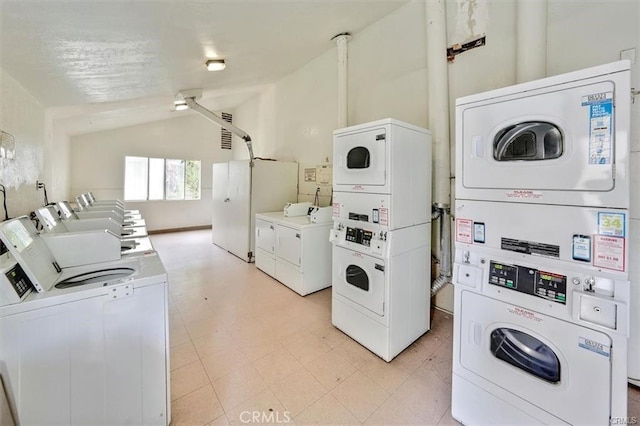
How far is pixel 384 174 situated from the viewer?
82.6 inches

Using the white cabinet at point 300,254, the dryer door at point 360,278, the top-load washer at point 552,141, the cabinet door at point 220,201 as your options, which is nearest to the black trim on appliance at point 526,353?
the top-load washer at point 552,141

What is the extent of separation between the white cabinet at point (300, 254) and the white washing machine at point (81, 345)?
6.59 ft

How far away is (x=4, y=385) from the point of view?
3.76 ft

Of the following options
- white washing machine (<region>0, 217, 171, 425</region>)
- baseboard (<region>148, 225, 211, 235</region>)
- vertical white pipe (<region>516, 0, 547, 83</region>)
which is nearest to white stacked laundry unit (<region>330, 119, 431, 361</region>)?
vertical white pipe (<region>516, 0, 547, 83</region>)

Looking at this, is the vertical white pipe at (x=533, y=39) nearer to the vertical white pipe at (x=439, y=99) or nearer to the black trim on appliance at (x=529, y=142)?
the vertical white pipe at (x=439, y=99)

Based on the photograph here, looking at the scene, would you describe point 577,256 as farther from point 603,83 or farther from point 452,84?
point 452,84

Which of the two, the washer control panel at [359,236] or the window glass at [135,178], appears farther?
the window glass at [135,178]

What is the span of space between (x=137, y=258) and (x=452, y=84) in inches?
129

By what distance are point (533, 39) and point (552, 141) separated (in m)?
1.48

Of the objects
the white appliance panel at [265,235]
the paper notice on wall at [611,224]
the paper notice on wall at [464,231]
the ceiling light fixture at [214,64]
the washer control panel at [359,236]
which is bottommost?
the white appliance panel at [265,235]

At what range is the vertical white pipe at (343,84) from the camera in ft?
12.5

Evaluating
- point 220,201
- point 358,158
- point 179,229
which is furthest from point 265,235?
point 179,229

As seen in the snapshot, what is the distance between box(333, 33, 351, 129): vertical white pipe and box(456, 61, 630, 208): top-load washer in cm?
243

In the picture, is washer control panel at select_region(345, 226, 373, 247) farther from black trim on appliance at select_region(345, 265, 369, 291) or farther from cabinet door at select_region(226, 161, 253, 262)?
cabinet door at select_region(226, 161, 253, 262)
